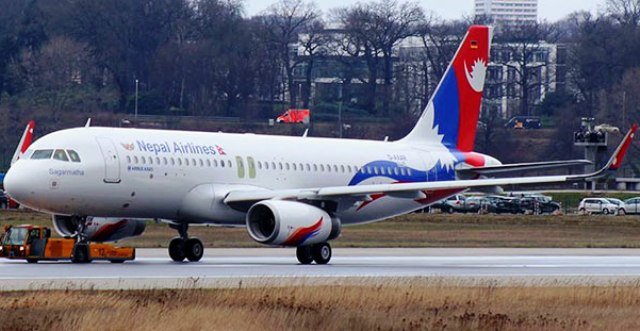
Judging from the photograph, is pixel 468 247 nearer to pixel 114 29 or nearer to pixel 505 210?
pixel 505 210

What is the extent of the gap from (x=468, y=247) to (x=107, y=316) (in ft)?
108

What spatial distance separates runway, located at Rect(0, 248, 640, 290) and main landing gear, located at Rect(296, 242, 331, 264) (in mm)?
273

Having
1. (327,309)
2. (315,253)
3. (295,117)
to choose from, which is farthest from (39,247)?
(295,117)

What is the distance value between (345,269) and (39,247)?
7.53 meters

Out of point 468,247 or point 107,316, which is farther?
point 468,247

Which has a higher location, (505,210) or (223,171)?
(223,171)

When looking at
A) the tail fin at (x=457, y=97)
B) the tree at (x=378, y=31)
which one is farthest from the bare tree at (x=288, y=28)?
the tail fin at (x=457, y=97)

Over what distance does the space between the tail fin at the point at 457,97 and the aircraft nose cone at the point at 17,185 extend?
14.9 meters

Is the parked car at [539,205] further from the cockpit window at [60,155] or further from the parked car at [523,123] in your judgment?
the cockpit window at [60,155]

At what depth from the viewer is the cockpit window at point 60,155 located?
139 feet

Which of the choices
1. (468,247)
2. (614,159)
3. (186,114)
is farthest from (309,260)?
(186,114)

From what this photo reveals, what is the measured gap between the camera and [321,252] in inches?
1778

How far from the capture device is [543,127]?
12862 cm

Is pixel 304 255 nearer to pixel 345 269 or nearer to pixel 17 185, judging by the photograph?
pixel 345 269
